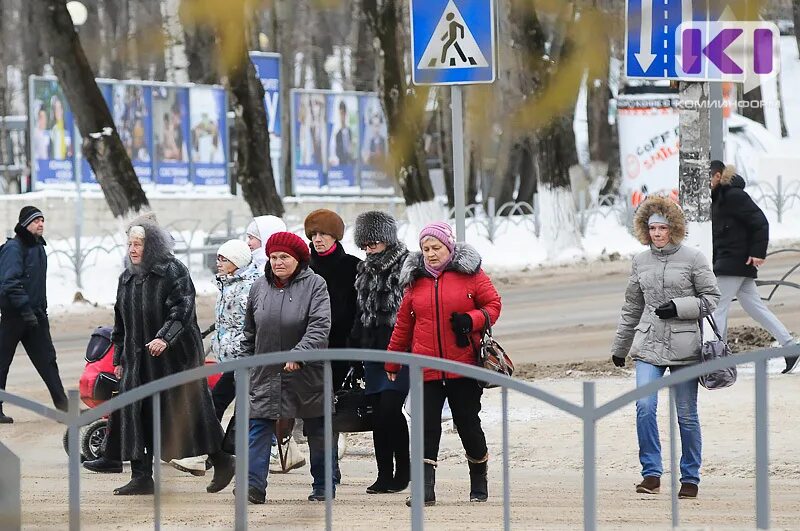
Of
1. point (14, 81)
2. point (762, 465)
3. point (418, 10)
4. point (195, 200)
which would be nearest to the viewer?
point (762, 465)

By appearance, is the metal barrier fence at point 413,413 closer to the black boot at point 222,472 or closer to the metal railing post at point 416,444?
the metal railing post at point 416,444

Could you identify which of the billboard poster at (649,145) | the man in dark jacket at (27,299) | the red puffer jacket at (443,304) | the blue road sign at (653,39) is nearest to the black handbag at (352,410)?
the red puffer jacket at (443,304)

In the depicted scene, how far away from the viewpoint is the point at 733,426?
8898 mm

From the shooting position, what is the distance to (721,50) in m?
12.0

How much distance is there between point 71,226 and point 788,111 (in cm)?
2882

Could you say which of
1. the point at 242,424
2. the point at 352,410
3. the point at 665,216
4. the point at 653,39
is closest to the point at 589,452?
the point at 242,424

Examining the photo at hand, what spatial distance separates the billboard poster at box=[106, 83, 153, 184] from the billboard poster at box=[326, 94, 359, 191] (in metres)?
4.07

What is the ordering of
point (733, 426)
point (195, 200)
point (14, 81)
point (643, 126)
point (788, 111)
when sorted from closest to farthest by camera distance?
point (733, 426), point (643, 126), point (195, 200), point (788, 111), point (14, 81)

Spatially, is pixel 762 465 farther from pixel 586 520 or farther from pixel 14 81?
pixel 14 81

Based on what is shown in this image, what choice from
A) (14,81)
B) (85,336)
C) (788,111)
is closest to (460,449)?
(85,336)

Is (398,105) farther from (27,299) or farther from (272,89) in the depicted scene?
(27,299)

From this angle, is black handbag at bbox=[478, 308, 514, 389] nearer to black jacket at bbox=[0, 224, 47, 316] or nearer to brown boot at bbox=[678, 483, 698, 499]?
brown boot at bbox=[678, 483, 698, 499]

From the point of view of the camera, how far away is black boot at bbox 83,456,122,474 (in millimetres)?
8734

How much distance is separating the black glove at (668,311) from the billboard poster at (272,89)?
77.2 ft
